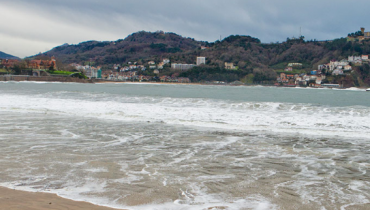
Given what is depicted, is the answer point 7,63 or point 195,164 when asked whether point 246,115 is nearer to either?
point 195,164

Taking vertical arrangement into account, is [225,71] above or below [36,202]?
above

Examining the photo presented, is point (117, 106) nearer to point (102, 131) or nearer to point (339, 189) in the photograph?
point (102, 131)

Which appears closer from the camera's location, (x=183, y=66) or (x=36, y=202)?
(x=36, y=202)

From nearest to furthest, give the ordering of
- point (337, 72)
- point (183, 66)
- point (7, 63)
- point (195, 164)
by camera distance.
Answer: point (195, 164)
point (337, 72)
point (7, 63)
point (183, 66)

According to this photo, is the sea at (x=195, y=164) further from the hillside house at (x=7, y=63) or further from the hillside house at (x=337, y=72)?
the hillside house at (x=7, y=63)

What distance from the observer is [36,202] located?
3623 millimetres

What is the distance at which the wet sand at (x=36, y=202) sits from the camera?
11.4 feet

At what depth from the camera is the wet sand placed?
347 cm

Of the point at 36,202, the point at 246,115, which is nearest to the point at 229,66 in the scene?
the point at 246,115

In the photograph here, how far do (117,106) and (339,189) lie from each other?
14101 mm

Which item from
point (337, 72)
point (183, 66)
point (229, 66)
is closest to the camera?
point (337, 72)

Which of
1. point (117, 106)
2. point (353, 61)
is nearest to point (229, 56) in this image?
point (353, 61)

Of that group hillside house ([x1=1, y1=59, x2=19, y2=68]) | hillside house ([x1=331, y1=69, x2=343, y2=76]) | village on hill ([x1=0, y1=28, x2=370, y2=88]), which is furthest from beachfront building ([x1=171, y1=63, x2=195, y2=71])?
hillside house ([x1=1, y1=59, x2=19, y2=68])

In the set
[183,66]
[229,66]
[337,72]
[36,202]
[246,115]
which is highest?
[183,66]
